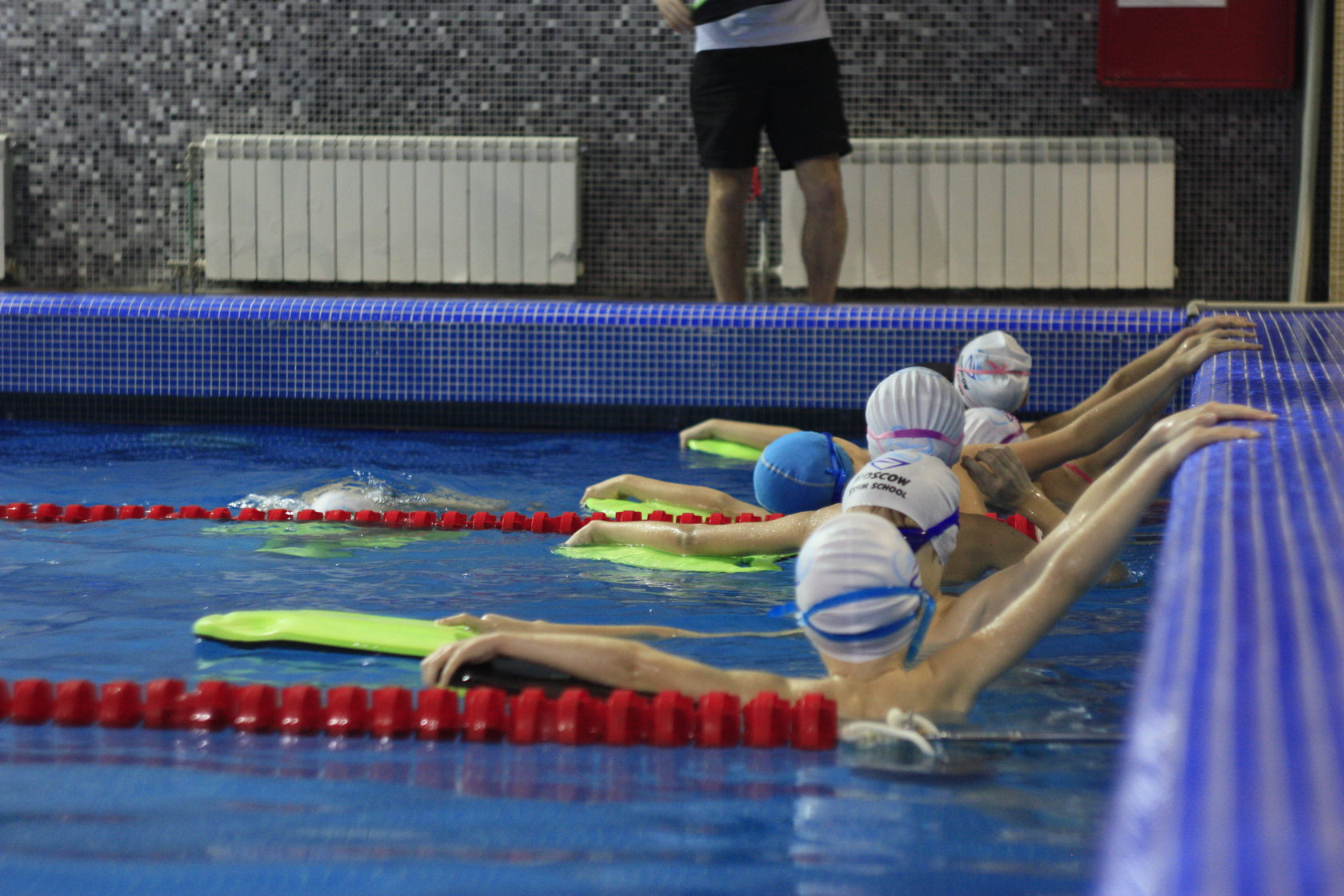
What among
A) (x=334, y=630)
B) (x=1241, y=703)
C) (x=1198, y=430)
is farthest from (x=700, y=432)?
(x=1241, y=703)

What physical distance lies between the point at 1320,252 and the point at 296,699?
25.9ft

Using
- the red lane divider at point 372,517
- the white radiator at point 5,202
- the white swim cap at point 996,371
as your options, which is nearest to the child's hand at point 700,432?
the red lane divider at point 372,517

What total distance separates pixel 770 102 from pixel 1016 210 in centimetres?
230

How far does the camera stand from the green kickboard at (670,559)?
159 inches

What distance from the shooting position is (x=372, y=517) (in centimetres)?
462

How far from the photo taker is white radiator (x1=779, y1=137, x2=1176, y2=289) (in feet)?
28.5

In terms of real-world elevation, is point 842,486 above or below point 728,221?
below

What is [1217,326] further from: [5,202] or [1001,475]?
[5,202]

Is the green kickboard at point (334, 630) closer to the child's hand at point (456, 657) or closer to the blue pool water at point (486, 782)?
the blue pool water at point (486, 782)

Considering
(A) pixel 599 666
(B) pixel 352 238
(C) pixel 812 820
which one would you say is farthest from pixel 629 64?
(C) pixel 812 820

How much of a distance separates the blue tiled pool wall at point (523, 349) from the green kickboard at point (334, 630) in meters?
3.76

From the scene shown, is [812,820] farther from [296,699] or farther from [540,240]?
[540,240]

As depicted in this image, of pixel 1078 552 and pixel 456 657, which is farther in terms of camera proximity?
pixel 456 657

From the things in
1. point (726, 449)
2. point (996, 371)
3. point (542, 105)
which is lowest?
point (726, 449)
